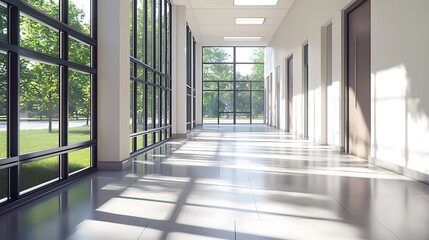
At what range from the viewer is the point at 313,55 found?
14.4 m

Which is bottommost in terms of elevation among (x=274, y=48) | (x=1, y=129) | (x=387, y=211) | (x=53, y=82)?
(x=387, y=211)

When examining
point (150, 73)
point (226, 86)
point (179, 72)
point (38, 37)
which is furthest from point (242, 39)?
point (38, 37)

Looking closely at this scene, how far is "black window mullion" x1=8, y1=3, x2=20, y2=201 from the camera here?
4723 mm

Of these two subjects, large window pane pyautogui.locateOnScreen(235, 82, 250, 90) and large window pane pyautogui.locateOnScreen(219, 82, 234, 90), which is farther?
large window pane pyautogui.locateOnScreen(235, 82, 250, 90)

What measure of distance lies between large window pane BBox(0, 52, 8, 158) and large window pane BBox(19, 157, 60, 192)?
0.57m

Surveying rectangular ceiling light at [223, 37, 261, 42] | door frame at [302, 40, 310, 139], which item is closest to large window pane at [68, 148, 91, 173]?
door frame at [302, 40, 310, 139]

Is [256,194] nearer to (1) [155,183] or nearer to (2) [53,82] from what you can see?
(1) [155,183]

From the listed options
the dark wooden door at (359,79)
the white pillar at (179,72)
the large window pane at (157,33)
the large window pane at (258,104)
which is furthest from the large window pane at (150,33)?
the large window pane at (258,104)

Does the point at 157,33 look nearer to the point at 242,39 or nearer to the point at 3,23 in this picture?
the point at 3,23

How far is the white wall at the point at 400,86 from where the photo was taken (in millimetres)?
6516

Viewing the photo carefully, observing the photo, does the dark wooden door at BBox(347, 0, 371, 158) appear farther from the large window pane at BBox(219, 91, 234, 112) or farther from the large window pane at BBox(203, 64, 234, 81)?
the large window pane at BBox(219, 91, 234, 112)

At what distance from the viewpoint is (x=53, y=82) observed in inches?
239

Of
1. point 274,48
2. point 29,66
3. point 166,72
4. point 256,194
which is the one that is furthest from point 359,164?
point 274,48

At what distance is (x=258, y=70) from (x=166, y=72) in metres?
18.9
